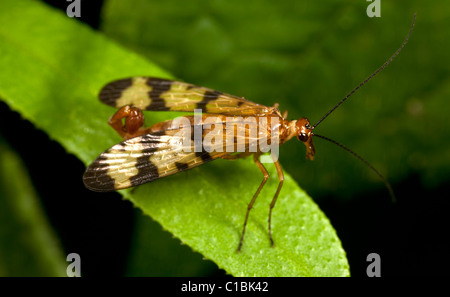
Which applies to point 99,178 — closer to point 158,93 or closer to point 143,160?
point 143,160

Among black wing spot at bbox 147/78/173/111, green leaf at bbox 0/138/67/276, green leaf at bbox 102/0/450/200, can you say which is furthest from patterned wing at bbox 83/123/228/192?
green leaf at bbox 102/0/450/200

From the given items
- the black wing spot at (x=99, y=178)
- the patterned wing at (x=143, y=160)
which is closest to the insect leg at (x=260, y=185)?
the patterned wing at (x=143, y=160)


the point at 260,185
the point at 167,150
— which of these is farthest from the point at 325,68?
the point at 167,150

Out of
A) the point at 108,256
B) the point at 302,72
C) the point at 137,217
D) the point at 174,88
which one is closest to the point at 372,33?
the point at 302,72

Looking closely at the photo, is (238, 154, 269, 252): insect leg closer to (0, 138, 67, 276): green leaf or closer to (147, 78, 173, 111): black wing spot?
(147, 78, 173, 111): black wing spot

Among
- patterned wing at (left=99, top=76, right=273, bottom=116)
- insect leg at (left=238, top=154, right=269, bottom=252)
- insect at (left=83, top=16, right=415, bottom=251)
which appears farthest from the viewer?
patterned wing at (left=99, top=76, right=273, bottom=116)

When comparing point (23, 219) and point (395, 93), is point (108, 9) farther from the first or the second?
point (395, 93)
